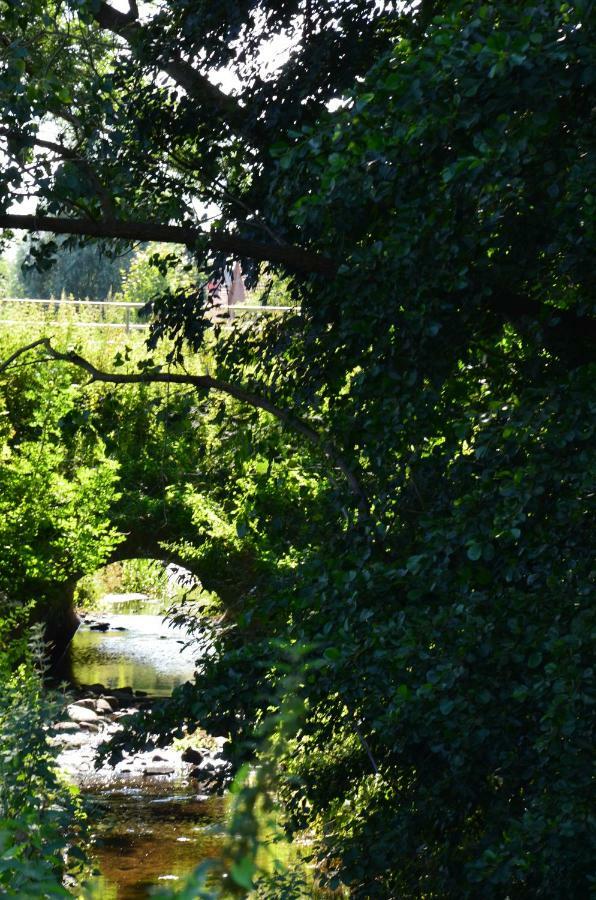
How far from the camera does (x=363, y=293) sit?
15.2 ft

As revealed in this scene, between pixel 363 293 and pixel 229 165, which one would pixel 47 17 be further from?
pixel 363 293

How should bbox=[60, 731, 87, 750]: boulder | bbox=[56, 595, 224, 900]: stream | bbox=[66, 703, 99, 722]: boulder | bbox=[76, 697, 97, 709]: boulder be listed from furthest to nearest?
bbox=[76, 697, 97, 709]: boulder → bbox=[66, 703, 99, 722]: boulder → bbox=[60, 731, 87, 750]: boulder → bbox=[56, 595, 224, 900]: stream

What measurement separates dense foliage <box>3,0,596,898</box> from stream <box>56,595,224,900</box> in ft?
3.70

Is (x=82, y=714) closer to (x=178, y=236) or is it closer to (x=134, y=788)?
(x=134, y=788)

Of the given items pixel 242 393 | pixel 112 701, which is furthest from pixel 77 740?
pixel 242 393

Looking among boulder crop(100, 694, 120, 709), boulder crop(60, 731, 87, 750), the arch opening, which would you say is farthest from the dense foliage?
boulder crop(100, 694, 120, 709)

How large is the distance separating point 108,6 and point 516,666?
4.28m

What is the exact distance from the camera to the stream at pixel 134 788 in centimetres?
993

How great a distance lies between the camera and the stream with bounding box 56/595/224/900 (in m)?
9.93

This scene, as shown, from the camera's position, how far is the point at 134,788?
43.1 feet

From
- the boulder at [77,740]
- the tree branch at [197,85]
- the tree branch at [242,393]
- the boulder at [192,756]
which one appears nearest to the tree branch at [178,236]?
the tree branch at [242,393]

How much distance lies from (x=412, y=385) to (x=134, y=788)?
389 inches

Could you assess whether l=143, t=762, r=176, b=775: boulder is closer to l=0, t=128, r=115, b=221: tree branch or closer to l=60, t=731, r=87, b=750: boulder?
l=60, t=731, r=87, b=750: boulder

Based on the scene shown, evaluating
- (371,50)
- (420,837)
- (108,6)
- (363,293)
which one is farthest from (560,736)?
(108,6)
